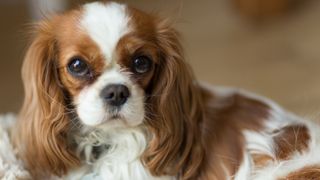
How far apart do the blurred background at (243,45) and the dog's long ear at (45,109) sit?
2.39ft

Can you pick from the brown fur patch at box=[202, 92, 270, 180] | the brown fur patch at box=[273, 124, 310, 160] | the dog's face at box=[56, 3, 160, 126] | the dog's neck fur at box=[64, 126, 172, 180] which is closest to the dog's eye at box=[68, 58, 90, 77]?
the dog's face at box=[56, 3, 160, 126]

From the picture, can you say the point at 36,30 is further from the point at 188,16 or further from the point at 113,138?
the point at 188,16

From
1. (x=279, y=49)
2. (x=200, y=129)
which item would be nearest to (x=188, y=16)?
(x=279, y=49)

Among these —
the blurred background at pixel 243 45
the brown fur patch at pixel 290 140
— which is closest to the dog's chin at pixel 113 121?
the brown fur patch at pixel 290 140

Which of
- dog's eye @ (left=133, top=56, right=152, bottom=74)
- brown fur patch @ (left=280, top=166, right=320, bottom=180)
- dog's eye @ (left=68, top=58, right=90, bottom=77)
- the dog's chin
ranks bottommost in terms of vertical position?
brown fur patch @ (left=280, top=166, right=320, bottom=180)

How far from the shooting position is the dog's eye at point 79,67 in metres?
1.21

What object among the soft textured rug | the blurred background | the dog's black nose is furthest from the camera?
the blurred background

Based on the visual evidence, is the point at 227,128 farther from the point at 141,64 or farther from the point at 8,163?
the point at 8,163

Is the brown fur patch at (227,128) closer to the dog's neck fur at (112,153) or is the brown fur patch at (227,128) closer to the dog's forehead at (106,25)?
the dog's neck fur at (112,153)

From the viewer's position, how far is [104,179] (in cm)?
132

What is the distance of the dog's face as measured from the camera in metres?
1.19

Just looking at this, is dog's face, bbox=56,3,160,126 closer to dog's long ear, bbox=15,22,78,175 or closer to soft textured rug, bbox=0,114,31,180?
dog's long ear, bbox=15,22,78,175

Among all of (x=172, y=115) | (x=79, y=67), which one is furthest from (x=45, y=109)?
(x=172, y=115)

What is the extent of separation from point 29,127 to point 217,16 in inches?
63.6
